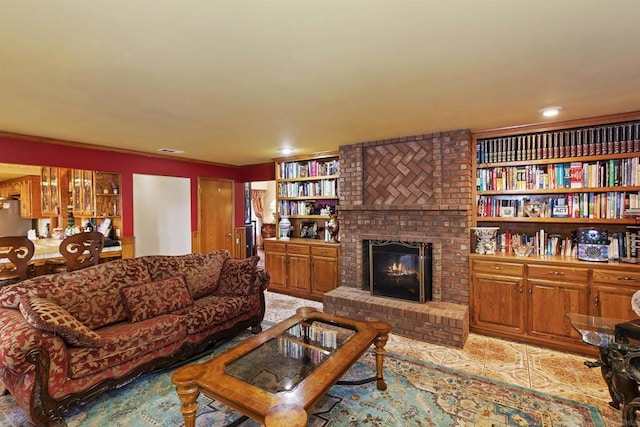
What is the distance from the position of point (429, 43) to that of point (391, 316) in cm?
295

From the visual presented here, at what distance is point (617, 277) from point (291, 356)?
10.2 ft

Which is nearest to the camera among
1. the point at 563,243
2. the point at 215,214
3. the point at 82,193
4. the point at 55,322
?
the point at 55,322

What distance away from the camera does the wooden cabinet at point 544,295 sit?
2.92 meters

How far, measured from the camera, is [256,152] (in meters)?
5.00

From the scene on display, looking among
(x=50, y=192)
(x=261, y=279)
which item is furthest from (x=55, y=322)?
(x=50, y=192)

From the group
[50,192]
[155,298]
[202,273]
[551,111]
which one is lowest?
[155,298]

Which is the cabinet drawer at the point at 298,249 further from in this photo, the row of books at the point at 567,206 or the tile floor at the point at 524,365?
the row of books at the point at 567,206

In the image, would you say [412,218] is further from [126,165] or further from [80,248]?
[126,165]

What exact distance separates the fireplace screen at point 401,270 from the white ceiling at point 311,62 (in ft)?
5.18

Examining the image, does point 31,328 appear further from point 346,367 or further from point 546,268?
point 546,268

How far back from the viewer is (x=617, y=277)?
2898 mm

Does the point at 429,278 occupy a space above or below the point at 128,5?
below

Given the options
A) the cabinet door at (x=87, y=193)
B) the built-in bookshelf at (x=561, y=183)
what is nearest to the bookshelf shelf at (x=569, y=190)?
the built-in bookshelf at (x=561, y=183)

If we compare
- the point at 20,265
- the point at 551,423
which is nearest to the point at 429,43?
the point at 551,423
